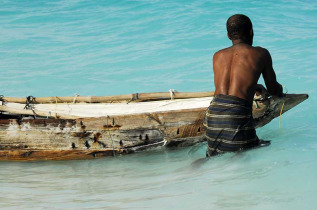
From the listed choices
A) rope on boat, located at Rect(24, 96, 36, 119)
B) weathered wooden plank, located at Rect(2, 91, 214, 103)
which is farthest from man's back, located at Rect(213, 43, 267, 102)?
rope on boat, located at Rect(24, 96, 36, 119)

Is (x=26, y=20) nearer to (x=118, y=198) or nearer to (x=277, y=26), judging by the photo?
(x=277, y=26)

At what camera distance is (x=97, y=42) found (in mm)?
11883

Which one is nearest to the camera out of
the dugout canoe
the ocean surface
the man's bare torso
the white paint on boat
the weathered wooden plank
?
the ocean surface

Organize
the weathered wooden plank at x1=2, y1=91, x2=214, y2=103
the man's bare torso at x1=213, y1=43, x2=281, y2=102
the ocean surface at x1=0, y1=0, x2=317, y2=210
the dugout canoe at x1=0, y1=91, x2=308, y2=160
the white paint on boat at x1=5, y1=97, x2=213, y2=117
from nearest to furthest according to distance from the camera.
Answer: the ocean surface at x1=0, y1=0, x2=317, y2=210
the man's bare torso at x1=213, y1=43, x2=281, y2=102
the dugout canoe at x1=0, y1=91, x2=308, y2=160
the white paint on boat at x1=5, y1=97, x2=213, y2=117
the weathered wooden plank at x1=2, y1=91, x2=214, y2=103

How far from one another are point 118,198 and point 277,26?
362 inches

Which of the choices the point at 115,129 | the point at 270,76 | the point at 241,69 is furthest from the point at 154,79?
the point at 241,69

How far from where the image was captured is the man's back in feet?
13.5

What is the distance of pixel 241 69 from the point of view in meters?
4.11

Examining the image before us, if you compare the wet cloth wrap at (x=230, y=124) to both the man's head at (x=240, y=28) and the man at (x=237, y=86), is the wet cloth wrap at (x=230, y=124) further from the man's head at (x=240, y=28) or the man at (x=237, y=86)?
the man's head at (x=240, y=28)

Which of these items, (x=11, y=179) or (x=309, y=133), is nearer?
(x=11, y=179)

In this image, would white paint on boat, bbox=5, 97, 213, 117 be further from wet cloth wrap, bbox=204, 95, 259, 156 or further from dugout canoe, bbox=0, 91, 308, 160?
wet cloth wrap, bbox=204, 95, 259, 156

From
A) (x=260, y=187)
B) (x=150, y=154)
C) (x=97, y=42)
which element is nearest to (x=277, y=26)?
(x=97, y=42)

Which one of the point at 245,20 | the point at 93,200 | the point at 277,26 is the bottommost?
the point at 93,200

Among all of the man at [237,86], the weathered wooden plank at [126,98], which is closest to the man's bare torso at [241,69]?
the man at [237,86]
